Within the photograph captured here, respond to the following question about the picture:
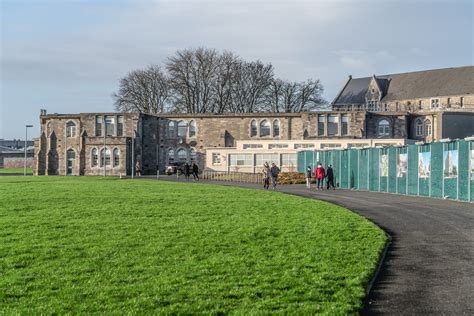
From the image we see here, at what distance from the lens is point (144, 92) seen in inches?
3925

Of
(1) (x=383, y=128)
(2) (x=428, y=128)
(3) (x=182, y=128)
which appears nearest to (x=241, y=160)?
(3) (x=182, y=128)

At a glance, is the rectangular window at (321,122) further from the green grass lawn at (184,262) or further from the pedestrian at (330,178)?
the green grass lawn at (184,262)

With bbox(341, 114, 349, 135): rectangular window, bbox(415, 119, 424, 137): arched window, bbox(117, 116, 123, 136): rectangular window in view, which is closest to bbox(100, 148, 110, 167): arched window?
bbox(117, 116, 123, 136): rectangular window

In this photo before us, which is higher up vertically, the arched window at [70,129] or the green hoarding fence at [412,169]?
the arched window at [70,129]

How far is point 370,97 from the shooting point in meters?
114

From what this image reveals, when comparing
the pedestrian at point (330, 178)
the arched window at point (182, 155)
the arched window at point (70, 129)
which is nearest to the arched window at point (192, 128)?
the arched window at point (182, 155)

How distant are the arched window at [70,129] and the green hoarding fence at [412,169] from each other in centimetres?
5240

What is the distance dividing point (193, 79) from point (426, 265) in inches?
3435

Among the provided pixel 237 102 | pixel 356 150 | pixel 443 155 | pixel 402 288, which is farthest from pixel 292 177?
pixel 237 102

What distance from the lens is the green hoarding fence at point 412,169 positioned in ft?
91.7

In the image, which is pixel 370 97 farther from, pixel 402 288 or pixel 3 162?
pixel 402 288

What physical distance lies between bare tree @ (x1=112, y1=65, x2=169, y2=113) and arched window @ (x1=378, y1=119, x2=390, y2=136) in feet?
109

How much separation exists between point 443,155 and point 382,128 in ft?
180

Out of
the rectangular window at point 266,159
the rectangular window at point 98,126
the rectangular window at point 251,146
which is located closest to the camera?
the rectangular window at point 266,159
